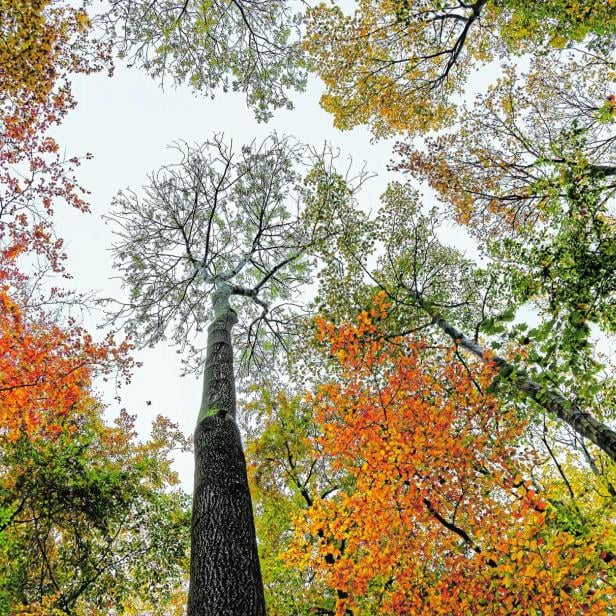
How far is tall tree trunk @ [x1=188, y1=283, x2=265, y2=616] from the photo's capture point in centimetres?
292

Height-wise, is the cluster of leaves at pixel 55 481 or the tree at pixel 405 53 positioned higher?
the tree at pixel 405 53

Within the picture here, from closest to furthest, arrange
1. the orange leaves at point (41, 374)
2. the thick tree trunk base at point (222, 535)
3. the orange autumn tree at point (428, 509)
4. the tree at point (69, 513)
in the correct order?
1. the thick tree trunk base at point (222, 535)
2. the orange autumn tree at point (428, 509)
3. the tree at point (69, 513)
4. the orange leaves at point (41, 374)

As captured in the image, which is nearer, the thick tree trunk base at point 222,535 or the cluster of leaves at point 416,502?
the thick tree trunk base at point 222,535

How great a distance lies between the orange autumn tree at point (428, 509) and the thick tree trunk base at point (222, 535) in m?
4.42

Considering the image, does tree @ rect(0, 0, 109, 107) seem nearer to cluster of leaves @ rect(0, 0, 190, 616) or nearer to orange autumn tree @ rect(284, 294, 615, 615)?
cluster of leaves @ rect(0, 0, 190, 616)

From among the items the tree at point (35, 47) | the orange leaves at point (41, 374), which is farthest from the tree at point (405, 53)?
the orange leaves at point (41, 374)

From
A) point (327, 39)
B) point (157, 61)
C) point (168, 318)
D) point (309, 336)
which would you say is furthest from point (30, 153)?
point (309, 336)

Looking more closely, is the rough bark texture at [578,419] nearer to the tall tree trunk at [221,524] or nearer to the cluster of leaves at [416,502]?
the cluster of leaves at [416,502]

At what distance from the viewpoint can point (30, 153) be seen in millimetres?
9695

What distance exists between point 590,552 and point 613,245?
4829 millimetres

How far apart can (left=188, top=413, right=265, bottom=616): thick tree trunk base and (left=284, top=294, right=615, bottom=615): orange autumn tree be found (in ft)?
14.5

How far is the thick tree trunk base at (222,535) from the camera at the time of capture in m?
2.91

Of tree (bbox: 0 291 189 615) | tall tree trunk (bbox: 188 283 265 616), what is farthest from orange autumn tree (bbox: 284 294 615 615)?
tall tree trunk (bbox: 188 283 265 616)

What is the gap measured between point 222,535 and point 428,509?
5.84 m
